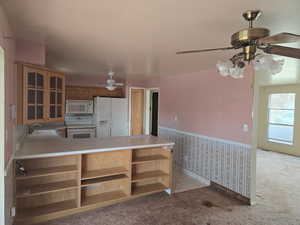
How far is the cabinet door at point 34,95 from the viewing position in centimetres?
221

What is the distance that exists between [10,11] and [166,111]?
3.80 meters

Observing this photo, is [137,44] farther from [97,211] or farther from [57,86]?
[97,211]

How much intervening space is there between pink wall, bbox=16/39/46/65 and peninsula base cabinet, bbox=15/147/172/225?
1255mm

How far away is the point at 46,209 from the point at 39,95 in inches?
56.8

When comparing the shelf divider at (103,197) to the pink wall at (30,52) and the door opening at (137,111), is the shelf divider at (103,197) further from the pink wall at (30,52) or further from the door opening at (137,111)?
the door opening at (137,111)

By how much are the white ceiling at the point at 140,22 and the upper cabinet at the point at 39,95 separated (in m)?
0.39

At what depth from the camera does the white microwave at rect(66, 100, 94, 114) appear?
5.15 meters

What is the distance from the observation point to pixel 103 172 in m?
2.69

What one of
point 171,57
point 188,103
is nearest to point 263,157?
point 188,103

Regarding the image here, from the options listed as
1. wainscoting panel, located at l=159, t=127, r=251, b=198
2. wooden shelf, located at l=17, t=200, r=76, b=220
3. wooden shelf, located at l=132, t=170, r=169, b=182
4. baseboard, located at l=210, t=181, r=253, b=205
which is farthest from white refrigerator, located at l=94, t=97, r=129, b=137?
baseboard, located at l=210, t=181, r=253, b=205

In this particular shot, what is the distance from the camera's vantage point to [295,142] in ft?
18.7

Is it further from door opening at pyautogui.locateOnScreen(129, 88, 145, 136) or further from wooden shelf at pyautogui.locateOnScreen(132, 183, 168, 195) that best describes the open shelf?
door opening at pyautogui.locateOnScreen(129, 88, 145, 136)

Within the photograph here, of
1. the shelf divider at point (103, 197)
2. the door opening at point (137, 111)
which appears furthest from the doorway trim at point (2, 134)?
the door opening at point (137, 111)

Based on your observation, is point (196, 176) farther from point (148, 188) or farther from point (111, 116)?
point (111, 116)
